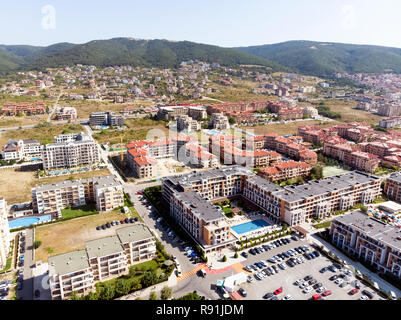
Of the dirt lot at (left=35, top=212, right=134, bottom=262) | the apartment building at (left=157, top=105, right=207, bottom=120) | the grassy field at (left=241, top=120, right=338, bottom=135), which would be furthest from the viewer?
the apartment building at (left=157, top=105, right=207, bottom=120)

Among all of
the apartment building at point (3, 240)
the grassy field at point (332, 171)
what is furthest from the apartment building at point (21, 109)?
the grassy field at point (332, 171)

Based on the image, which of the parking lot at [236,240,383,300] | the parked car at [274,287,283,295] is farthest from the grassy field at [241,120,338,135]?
the parked car at [274,287,283,295]

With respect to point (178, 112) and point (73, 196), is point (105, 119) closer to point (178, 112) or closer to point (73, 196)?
point (178, 112)

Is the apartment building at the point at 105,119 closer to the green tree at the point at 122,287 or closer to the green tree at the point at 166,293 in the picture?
the green tree at the point at 122,287

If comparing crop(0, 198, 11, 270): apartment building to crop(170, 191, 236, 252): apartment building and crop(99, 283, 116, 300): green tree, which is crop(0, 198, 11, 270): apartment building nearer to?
crop(99, 283, 116, 300): green tree

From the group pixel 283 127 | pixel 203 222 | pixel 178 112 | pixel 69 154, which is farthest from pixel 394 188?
pixel 178 112

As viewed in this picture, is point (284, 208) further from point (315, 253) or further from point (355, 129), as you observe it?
point (355, 129)
